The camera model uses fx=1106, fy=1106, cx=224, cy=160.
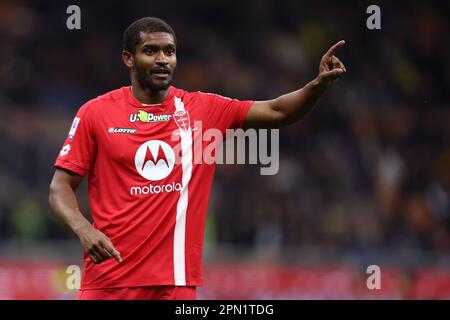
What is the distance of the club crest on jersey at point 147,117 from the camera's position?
6145 mm

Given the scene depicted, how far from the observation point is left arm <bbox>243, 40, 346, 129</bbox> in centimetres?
602

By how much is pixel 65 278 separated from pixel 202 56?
19.1ft

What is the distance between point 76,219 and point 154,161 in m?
0.53

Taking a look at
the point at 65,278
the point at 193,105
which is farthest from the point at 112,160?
the point at 65,278

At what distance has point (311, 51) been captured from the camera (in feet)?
56.4

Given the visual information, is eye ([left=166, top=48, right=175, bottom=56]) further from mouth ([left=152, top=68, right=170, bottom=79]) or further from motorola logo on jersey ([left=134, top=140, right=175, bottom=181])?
motorola logo on jersey ([left=134, top=140, right=175, bottom=181])

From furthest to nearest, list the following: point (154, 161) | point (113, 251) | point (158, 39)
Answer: point (158, 39)
point (154, 161)
point (113, 251)

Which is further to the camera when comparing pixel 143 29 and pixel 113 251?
pixel 143 29

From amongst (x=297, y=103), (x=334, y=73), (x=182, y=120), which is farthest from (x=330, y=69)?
(x=182, y=120)

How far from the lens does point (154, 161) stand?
6027 mm

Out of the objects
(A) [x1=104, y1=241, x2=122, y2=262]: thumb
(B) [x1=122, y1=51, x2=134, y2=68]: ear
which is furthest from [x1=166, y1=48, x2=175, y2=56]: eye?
(A) [x1=104, y1=241, x2=122, y2=262]: thumb

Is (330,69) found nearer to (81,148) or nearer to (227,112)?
(227,112)
